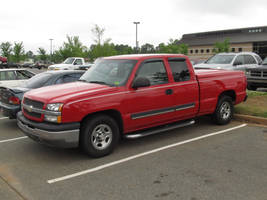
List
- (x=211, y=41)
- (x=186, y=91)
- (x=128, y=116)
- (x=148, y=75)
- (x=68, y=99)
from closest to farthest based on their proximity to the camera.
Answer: (x=68, y=99), (x=128, y=116), (x=148, y=75), (x=186, y=91), (x=211, y=41)

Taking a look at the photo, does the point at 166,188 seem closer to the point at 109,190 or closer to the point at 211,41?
the point at 109,190

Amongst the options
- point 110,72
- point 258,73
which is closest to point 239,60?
point 258,73

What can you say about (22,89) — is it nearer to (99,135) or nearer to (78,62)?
(99,135)

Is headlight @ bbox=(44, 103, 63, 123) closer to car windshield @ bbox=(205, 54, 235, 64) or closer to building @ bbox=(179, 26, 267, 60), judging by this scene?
car windshield @ bbox=(205, 54, 235, 64)

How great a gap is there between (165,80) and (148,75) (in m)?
0.44

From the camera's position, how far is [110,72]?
→ 235 inches

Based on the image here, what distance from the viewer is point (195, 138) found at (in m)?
6.39

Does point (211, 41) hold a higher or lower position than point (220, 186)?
higher

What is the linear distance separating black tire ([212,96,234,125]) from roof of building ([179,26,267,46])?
75.0 m

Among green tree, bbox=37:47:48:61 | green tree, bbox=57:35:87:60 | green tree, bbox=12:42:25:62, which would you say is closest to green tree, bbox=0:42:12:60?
green tree, bbox=12:42:25:62

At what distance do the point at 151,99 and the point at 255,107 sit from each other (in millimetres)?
4411

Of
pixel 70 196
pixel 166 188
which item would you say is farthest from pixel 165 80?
pixel 70 196

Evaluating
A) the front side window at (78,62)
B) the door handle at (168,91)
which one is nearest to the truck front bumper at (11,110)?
the door handle at (168,91)

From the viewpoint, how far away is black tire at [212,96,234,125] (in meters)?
7.28
